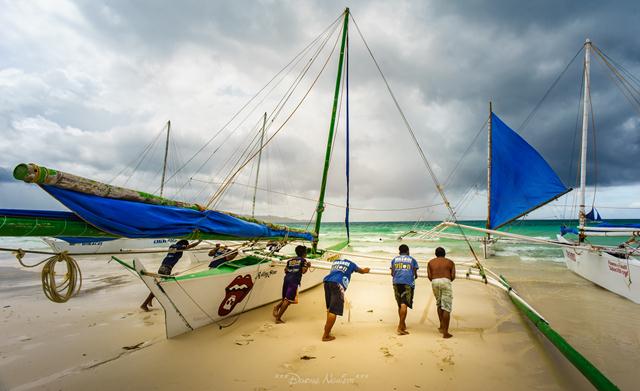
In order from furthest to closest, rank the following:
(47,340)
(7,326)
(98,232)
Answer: (7,326), (47,340), (98,232)

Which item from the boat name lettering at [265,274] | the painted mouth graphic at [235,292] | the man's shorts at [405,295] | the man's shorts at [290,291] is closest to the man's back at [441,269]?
the man's shorts at [405,295]

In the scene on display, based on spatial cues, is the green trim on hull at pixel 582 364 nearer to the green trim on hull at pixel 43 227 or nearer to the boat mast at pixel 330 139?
the green trim on hull at pixel 43 227

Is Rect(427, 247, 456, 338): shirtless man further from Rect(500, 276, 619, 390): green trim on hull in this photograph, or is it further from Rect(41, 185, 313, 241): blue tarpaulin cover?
Rect(41, 185, 313, 241): blue tarpaulin cover

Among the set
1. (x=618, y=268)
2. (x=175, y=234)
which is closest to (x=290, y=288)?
(x=175, y=234)

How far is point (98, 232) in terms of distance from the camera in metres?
3.38

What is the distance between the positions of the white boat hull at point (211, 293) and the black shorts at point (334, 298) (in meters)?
1.95

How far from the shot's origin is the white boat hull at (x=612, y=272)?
793 centimetres

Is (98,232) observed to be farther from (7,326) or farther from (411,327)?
(411,327)

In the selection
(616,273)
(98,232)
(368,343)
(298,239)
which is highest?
(98,232)

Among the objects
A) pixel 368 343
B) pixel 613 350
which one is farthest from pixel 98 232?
pixel 613 350

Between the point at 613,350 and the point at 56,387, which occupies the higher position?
the point at 613,350

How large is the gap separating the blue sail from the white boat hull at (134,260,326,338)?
12328 mm

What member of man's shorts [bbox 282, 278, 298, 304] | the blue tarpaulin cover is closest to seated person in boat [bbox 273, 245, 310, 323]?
man's shorts [bbox 282, 278, 298, 304]

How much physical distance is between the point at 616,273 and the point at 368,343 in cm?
907
